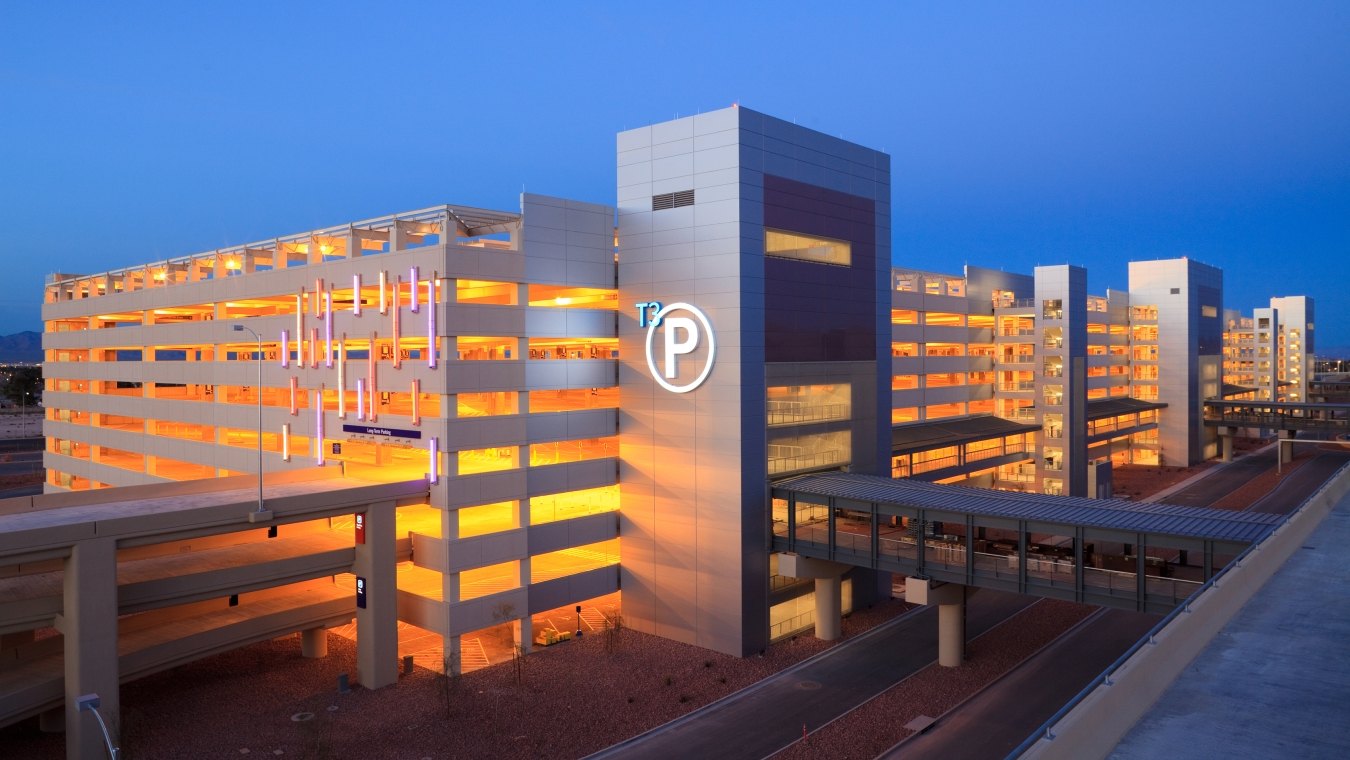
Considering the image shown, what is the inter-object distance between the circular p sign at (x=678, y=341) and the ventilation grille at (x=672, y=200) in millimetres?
4805

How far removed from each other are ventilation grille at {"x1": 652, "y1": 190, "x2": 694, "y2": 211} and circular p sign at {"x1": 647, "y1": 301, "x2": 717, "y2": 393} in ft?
15.8

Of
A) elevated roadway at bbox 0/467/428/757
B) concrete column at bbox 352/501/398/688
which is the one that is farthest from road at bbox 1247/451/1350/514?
elevated roadway at bbox 0/467/428/757

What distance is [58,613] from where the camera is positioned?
29.4m

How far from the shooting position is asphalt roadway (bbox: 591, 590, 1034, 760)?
1185 inches

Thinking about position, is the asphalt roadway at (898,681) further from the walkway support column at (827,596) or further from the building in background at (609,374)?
the building in background at (609,374)

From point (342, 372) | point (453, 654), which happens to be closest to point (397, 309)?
point (342, 372)

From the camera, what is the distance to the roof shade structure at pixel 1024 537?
3044 cm

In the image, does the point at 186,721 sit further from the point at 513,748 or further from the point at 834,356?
the point at 834,356

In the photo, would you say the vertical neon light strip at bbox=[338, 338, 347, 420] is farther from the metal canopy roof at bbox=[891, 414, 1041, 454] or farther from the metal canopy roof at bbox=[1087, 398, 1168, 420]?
the metal canopy roof at bbox=[1087, 398, 1168, 420]

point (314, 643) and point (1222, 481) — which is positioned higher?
point (1222, 481)

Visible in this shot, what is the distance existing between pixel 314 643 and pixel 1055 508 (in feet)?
108

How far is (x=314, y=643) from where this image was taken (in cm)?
3900

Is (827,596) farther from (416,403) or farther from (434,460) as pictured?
(416,403)

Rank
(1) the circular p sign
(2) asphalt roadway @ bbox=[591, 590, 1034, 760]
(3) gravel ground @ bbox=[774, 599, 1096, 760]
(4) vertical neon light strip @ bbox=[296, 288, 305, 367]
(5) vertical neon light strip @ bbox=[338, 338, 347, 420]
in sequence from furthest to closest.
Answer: (4) vertical neon light strip @ bbox=[296, 288, 305, 367] < (5) vertical neon light strip @ bbox=[338, 338, 347, 420] < (1) the circular p sign < (2) asphalt roadway @ bbox=[591, 590, 1034, 760] < (3) gravel ground @ bbox=[774, 599, 1096, 760]
